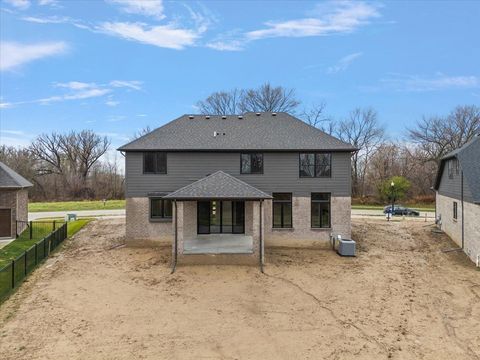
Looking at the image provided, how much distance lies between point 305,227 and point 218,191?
5717mm

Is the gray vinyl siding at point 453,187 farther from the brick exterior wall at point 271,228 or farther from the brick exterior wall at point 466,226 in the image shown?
the brick exterior wall at point 271,228

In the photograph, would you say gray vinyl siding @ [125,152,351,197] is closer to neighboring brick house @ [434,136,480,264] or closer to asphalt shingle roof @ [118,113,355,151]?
asphalt shingle roof @ [118,113,355,151]

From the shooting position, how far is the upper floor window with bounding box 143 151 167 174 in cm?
1819

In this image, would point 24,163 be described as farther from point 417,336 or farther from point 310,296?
point 417,336

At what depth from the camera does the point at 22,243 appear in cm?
1873

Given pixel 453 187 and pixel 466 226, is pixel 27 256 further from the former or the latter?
pixel 453 187

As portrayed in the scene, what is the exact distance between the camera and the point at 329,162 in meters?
18.1

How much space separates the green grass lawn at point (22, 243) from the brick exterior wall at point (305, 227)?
40.7 feet

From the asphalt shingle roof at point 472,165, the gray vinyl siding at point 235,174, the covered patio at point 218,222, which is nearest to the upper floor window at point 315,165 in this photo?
the gray vinyl siding at point 235,174

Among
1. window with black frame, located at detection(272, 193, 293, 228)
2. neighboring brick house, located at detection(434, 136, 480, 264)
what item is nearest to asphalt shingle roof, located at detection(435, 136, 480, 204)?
neighboring brick house, located at detection(434, 136, 480, 264)

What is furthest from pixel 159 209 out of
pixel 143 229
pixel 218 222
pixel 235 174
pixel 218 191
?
pixel 218 191

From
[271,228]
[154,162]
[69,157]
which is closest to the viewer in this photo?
[271,228]

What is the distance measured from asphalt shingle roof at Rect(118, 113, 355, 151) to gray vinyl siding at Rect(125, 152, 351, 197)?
0.43 m

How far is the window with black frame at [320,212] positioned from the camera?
1811 cm
